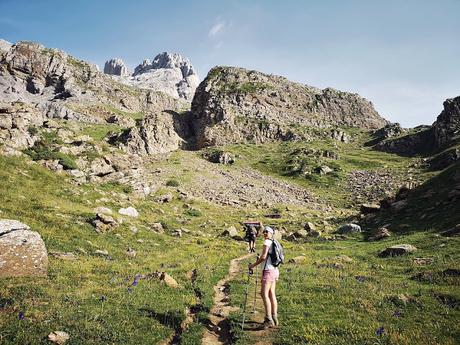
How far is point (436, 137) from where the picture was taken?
14288cm

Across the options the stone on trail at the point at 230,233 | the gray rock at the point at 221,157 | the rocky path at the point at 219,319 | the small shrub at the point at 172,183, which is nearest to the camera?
the rocky path at the point at 219,319

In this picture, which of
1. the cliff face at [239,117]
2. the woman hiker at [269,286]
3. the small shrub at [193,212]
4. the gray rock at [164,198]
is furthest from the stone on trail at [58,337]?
the cliff face at [239,117]

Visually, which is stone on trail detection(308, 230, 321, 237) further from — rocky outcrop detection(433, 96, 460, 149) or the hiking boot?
rocky outcrop detection(433, 96, 460, 149)

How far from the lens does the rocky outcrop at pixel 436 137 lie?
449ft

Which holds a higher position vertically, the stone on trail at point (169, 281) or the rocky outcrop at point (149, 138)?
the rocky outcrop at point (149, 138)

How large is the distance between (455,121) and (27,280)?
16886 centimetres

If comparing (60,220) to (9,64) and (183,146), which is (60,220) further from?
(9,64)

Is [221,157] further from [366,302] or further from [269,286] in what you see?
[269,286]

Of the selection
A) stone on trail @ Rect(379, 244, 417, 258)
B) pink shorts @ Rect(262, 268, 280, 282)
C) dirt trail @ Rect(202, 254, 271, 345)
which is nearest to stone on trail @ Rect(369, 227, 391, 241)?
stone on trail @ Rect(379, 244, 417, 258)

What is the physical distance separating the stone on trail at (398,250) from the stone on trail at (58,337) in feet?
80.3

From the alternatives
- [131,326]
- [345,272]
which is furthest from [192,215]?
[131,326]

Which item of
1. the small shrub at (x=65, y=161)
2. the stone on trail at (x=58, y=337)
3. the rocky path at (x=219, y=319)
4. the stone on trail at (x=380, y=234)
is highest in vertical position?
the small shrub at (x=65, y=161)

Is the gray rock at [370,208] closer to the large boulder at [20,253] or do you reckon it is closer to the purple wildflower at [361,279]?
the purple wildflower at [361,279]

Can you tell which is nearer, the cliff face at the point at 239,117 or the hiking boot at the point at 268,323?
the hiking boot at the point at 268,323
